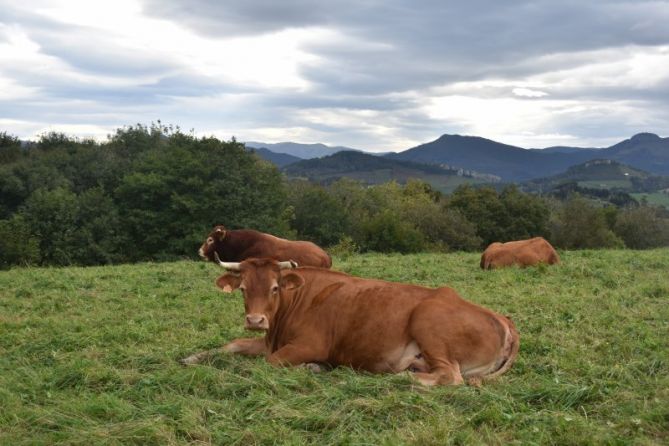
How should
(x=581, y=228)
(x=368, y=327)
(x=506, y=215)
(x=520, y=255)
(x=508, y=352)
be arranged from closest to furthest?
(x=508, y=352) → (x=368, y=327) → (x=520, y=255) → (x=506, y=215) → (x=581, y=228)

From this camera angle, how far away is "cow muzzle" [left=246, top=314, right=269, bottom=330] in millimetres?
7539

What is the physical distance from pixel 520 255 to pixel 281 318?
12.1 meters

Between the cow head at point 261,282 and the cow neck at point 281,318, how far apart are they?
0.11 metres

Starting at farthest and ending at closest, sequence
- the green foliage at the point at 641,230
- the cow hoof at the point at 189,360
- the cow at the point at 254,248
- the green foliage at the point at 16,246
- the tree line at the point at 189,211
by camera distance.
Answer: the green foliage at the point at 641,230 < the tree line at the point at 189,211 < the green foliage at the point at 16,246 < the cow at the point at 254,248 < the cow hoof at the point at 189,360

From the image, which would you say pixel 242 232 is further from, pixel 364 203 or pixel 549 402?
pixel 364 203

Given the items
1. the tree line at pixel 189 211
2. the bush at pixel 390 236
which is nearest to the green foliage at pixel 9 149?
the tree line at pixel 189 211

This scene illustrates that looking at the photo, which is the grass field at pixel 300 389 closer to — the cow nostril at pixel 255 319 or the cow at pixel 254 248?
the cow nostril at pixel 255 319

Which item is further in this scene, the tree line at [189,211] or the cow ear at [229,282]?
the tree line at [189,211]

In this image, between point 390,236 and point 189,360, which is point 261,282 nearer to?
point 189,360

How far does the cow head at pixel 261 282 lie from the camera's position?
7.94 m

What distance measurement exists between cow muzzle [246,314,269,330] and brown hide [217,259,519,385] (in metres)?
0.16

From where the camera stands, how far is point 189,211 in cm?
4422

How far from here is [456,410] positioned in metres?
5.76

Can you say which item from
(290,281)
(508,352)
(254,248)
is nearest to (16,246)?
(254,248)
